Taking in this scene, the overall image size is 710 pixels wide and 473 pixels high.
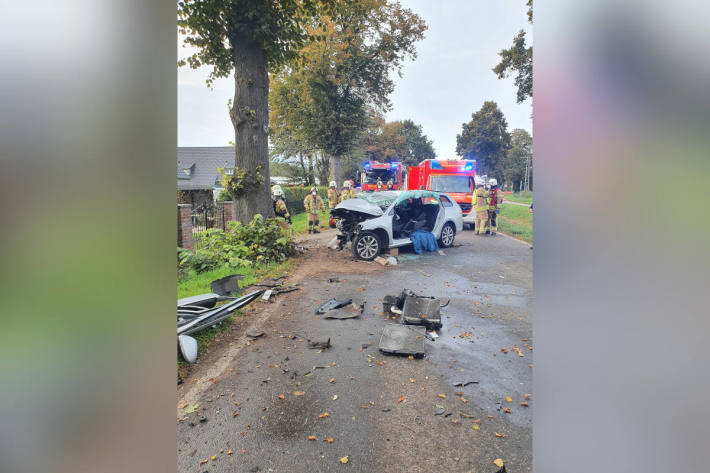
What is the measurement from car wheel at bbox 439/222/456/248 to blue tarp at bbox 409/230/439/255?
0.66 metres

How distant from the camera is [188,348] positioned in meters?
4.39

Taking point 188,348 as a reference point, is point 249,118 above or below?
above

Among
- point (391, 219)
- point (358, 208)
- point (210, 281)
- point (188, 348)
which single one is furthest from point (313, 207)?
point (188, 348)

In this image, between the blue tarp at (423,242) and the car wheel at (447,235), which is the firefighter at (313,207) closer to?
the blue tarp at (423,242)

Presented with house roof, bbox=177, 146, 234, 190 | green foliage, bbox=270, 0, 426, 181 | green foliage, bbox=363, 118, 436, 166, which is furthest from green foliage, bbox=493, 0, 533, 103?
house roof, bbox=177, 146, 234, 190

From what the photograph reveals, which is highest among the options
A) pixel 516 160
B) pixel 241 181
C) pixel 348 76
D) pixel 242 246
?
pixel 348 76

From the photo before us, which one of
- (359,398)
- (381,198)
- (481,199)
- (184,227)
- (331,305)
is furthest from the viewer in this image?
(481,199)

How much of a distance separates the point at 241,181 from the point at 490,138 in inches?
2185

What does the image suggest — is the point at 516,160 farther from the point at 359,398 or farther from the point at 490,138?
the point at 359,398

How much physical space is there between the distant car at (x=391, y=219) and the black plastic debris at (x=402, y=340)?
538 centimetres

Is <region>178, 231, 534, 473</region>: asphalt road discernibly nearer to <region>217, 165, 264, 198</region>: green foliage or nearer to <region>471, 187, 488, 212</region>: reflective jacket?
<region>217, 165, 264, 198</region>: green foliage
